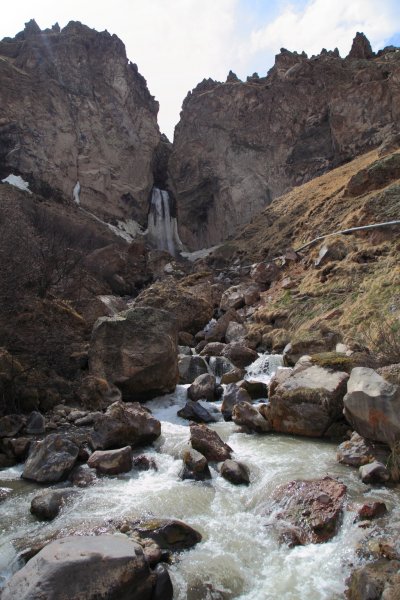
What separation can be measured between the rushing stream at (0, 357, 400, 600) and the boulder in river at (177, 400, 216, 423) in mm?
1707

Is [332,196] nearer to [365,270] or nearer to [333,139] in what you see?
[365,270]

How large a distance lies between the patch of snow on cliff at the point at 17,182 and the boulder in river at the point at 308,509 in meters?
46.6

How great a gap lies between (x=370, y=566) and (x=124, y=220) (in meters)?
56.2

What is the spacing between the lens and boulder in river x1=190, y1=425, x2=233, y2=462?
833 centimetres

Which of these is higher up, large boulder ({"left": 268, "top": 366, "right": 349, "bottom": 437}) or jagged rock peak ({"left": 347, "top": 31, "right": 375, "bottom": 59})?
jagged rock peak ({"left": 347, "top": 31, "right": 375, "bottom": 59})

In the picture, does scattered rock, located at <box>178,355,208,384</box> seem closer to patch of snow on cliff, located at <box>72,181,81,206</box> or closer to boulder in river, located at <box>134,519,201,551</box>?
boulder in river, located at <box>134,519,201,551</box>

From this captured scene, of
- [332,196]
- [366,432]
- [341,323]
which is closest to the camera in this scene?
[366,432]

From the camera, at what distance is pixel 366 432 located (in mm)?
8094

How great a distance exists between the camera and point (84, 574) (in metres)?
4.46

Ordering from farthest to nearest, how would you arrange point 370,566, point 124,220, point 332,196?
point 124,220
point 332,196
point 370,566

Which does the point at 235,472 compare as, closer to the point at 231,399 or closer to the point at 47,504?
the point at 47,504

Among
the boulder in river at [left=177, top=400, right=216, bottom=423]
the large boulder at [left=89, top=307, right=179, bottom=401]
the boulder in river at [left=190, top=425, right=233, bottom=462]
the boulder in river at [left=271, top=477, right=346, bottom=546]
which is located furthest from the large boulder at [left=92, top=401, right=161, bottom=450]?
the boulder in river at [left=271, top=477, right=346, bottom=546]

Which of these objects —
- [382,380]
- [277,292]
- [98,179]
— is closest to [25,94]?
[98,179]

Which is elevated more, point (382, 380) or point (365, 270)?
point (365, 270)
